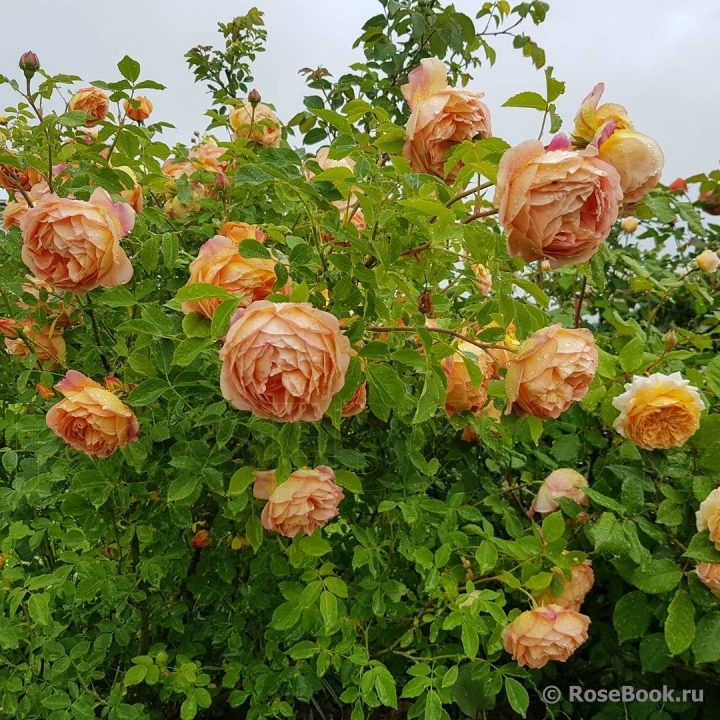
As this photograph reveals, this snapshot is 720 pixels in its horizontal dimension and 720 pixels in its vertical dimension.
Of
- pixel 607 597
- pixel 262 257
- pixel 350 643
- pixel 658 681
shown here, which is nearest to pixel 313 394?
pixel 262 257

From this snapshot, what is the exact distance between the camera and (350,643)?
1.03 metres

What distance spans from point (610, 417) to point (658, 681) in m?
0.69

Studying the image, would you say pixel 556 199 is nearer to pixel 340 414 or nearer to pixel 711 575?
pixel 340 414

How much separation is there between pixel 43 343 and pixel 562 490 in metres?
1.01

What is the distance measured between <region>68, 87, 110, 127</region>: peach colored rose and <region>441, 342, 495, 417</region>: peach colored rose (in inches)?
30.4

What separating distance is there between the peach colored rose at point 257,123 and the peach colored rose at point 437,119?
1.91 ft

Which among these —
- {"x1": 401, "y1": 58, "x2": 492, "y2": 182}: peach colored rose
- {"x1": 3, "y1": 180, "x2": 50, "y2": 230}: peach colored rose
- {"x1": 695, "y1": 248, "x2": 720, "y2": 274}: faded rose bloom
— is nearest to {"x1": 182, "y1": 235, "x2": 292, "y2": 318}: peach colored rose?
{"x1": 401, "y1": 58, "x2": 492, "y2": 182}: peach colored rose

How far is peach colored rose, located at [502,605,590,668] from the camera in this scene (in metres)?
1.02

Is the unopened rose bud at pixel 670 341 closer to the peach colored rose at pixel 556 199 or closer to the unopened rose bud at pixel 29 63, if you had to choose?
the peach colored rose at pixel 556 199

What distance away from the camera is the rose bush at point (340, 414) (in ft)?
2.39

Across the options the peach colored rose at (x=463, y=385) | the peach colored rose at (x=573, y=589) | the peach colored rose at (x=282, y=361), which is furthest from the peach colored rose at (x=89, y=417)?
the peach colored rose at (x=573, y=589)

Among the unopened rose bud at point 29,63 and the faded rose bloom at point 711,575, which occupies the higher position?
the unopened rose bud at point 29,63

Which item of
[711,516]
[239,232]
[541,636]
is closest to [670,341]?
[711,516]

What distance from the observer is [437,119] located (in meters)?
0.74
